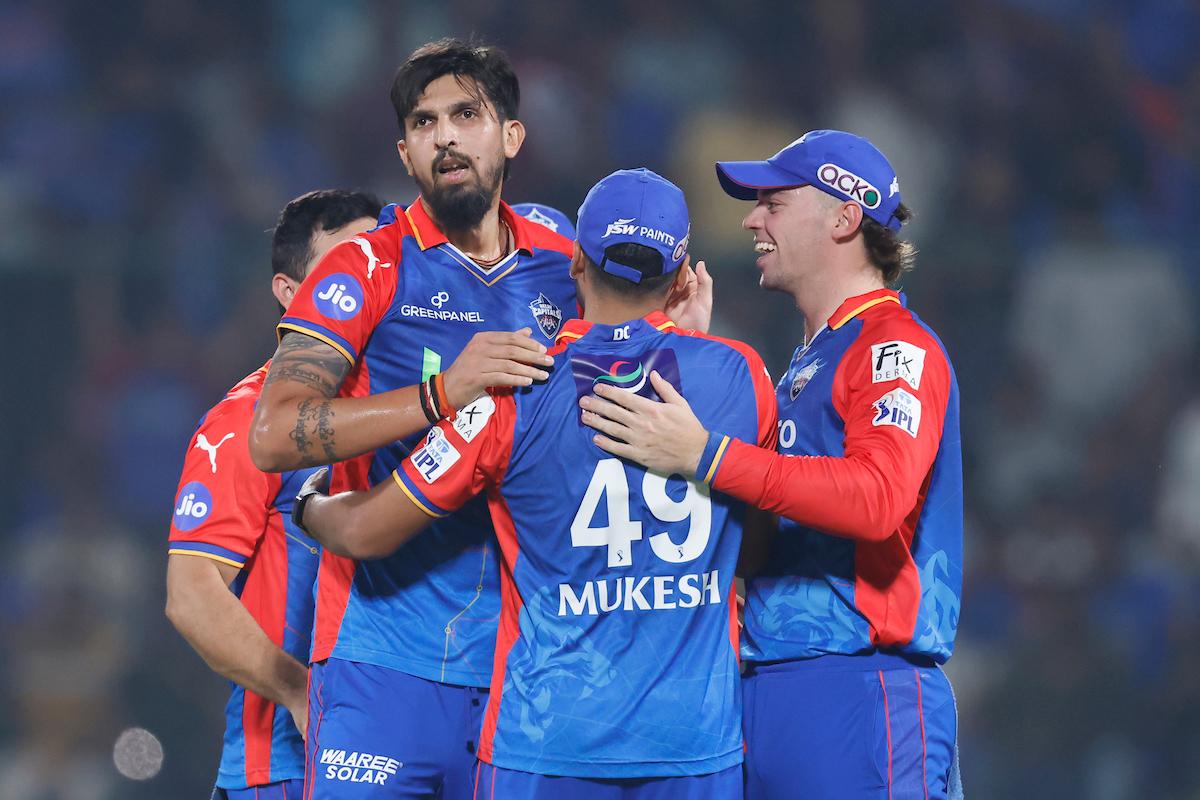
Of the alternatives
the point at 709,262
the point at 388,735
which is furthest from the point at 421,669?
the point at 709,262

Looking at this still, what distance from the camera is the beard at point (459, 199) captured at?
3406 millimetres

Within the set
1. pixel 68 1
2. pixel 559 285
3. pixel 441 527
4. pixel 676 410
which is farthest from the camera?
pixel 68 1

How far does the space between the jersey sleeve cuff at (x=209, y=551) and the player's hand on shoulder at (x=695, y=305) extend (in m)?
1.31

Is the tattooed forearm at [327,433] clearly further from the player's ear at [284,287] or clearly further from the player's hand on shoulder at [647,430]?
the player's ear at [284,287]

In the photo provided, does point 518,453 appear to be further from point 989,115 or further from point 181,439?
point 989,115

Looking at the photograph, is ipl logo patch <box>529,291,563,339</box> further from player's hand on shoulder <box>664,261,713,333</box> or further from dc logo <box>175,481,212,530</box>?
dc logo <box>175,481,212,530</box>

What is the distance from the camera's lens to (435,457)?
2.79 metres

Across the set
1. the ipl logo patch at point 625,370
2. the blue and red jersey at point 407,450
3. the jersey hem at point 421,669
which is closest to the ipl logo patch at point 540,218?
the blue and red jersey at point 407,450

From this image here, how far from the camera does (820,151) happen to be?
3.35m

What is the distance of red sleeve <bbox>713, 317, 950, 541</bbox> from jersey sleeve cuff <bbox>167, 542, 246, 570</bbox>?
1.45 meters

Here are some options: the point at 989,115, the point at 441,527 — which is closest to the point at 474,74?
the point at 441,527

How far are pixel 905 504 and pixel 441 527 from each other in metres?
1.10

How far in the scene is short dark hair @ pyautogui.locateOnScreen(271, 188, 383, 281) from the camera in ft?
13.4

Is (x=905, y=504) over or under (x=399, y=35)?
under
